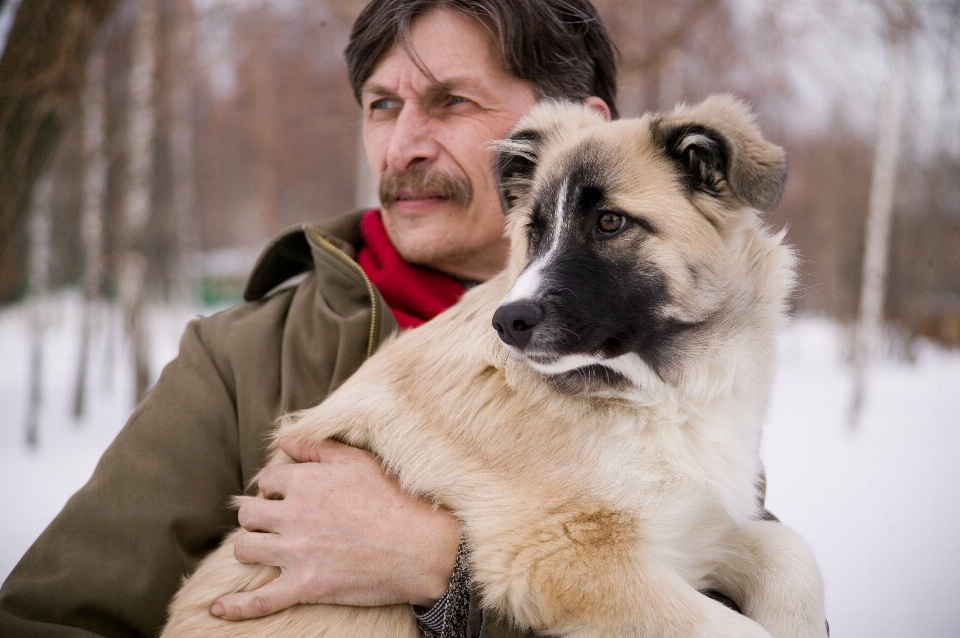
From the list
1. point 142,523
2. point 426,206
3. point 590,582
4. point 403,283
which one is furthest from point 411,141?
point 590,582

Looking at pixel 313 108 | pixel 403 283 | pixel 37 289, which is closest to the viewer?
pixel 403 283

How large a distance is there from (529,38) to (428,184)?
69cm

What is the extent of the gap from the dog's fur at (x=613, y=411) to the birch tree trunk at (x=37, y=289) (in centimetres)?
872

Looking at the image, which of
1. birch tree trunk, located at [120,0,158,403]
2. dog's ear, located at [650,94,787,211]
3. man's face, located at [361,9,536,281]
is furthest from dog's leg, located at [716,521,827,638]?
birch tree trunk, located at [120,0,158,403]

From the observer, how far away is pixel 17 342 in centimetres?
1852

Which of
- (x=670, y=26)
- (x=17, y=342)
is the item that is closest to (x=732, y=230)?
(x=670, y=26)

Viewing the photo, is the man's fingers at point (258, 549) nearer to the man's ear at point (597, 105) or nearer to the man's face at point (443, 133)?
the man's face at point (443, 133)

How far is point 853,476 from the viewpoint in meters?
6.89

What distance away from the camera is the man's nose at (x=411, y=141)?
8.84 feet

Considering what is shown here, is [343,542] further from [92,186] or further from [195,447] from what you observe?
[92,186]

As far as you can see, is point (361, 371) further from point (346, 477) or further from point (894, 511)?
point (894, 511)

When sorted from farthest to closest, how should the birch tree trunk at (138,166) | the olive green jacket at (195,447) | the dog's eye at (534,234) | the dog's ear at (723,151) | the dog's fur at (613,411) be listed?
1. the birch tree trunk at (138,166)
2. the dog's eye at (534,234)
3. the olive green jacket at (195,447)
4. the dog's ear at (723,151)
5. the dog's fur at (613,411)

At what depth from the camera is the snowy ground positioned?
4250mm

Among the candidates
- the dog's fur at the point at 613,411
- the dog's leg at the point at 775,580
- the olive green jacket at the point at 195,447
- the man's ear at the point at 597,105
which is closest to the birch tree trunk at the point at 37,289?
the olive green jacket at the point at 195,447
